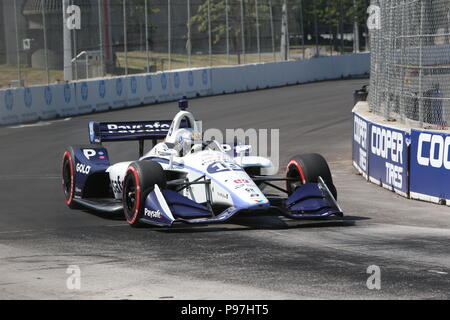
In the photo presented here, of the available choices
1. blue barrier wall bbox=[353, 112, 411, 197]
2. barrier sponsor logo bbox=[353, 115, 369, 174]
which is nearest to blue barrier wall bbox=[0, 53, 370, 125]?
barrier sponsor logo bbox=[353, 115, 369, 174]

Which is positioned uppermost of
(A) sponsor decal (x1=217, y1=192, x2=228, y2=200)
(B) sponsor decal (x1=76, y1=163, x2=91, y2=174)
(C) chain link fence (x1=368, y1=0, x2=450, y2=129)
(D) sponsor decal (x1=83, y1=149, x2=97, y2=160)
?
(C) chain link fence (x1=368, y1=0, x2=450, y2=129)

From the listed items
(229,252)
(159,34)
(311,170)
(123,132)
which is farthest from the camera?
(159,34)

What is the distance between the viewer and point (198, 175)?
13070 millimetres

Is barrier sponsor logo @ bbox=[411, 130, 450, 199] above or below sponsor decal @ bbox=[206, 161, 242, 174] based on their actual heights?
below

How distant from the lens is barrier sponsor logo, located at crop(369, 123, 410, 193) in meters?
16.0

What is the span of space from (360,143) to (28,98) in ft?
52.1

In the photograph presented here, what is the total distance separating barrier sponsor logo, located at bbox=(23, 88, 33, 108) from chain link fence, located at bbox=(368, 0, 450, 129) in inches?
629

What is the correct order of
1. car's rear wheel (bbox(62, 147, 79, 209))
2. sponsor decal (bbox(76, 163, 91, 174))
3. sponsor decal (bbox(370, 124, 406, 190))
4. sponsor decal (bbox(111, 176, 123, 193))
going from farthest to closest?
1. sponsor decal (bbox(370, 124, 406, 190))
2. car's rear wheel (bbox(62, 147, 79, 209))
3. sponsor decal (bbox(76, 163, 91, 174))
4. sponsor decal (bbox(111, 176, 123, 193))

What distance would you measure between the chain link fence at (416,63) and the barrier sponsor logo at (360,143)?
1.53ft

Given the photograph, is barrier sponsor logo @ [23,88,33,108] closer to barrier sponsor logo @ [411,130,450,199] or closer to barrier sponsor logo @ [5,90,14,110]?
barrier sponsor logo @ [5,90,14,110]

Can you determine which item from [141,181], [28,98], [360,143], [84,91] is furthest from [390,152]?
[84,91]

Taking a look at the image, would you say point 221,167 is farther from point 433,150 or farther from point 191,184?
point 433,150

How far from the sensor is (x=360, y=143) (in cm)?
1934

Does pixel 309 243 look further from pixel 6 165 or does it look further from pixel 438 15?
pixel 6 165
